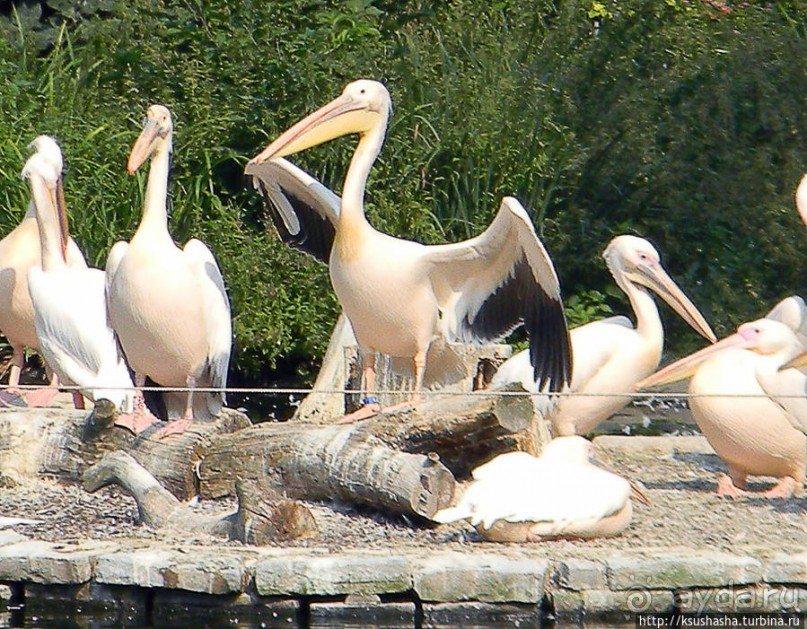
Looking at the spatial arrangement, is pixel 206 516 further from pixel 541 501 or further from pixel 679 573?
pixel 679 573

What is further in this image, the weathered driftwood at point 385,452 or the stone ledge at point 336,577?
the weathered driftwood at point 385,452

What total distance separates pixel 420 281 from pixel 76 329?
1.48 meters

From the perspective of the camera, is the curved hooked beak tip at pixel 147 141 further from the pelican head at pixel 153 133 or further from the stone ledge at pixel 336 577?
the stone ledge at pixel 336 577

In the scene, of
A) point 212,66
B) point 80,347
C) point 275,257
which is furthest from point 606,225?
point 80,347

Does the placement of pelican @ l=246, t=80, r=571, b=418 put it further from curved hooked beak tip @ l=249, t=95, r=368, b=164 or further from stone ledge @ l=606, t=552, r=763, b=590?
stone ledge @ l=606, t=552, r=763, b=590

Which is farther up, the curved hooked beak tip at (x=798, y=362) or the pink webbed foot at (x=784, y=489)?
the curved hooked beak tip at (x=798, y=362)

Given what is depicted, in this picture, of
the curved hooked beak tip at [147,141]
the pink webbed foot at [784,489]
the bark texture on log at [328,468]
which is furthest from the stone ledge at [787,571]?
the curved hooked beak tip at [147,141]

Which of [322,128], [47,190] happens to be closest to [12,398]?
[47,190]

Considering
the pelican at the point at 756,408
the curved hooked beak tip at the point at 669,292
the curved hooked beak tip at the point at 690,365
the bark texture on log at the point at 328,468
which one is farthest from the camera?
the curved hooked beak tip at the point at 669,292

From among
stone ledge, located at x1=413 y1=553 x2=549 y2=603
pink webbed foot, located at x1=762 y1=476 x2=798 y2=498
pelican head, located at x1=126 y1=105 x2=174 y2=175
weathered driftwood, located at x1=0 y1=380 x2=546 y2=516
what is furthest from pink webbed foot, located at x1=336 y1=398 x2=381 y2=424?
pelican head, located at x1=126 y1=105 x2=174 y2=175

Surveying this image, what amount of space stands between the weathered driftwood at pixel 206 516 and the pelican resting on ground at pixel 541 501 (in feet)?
1.59

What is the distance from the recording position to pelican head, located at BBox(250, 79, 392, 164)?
685 centimetres

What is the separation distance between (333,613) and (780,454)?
1981 millimetres

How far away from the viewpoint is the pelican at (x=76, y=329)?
6934 mm
